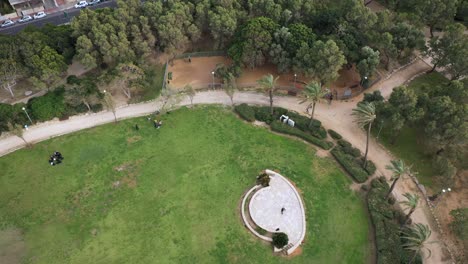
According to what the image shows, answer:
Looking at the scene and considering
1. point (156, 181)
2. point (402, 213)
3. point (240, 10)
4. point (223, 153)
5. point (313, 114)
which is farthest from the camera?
point (240, 10)

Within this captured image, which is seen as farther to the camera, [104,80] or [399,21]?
[399,21]

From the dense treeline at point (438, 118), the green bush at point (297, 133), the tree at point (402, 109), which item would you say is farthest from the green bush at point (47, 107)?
the tree at point (402, 109)

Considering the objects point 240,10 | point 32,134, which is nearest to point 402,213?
point 240,10

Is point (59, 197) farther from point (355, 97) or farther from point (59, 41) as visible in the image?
point (355, 97)

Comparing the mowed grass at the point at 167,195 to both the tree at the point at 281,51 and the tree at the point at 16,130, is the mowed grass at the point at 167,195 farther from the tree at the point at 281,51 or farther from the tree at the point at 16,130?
the tree at the point at 281,51

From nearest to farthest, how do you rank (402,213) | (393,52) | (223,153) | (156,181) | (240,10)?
(402,213)
(156,181)
(223,153)
(393,52)
(240,10)

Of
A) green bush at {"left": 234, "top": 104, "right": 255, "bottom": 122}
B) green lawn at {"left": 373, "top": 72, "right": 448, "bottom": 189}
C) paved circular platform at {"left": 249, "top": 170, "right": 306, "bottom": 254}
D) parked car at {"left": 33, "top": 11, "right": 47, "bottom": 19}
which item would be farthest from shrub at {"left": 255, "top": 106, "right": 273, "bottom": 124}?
parked car at {"left": 33, "top": 11, "right": 47, "bottom": 19}

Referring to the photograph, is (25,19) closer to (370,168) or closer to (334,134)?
(334,134)
